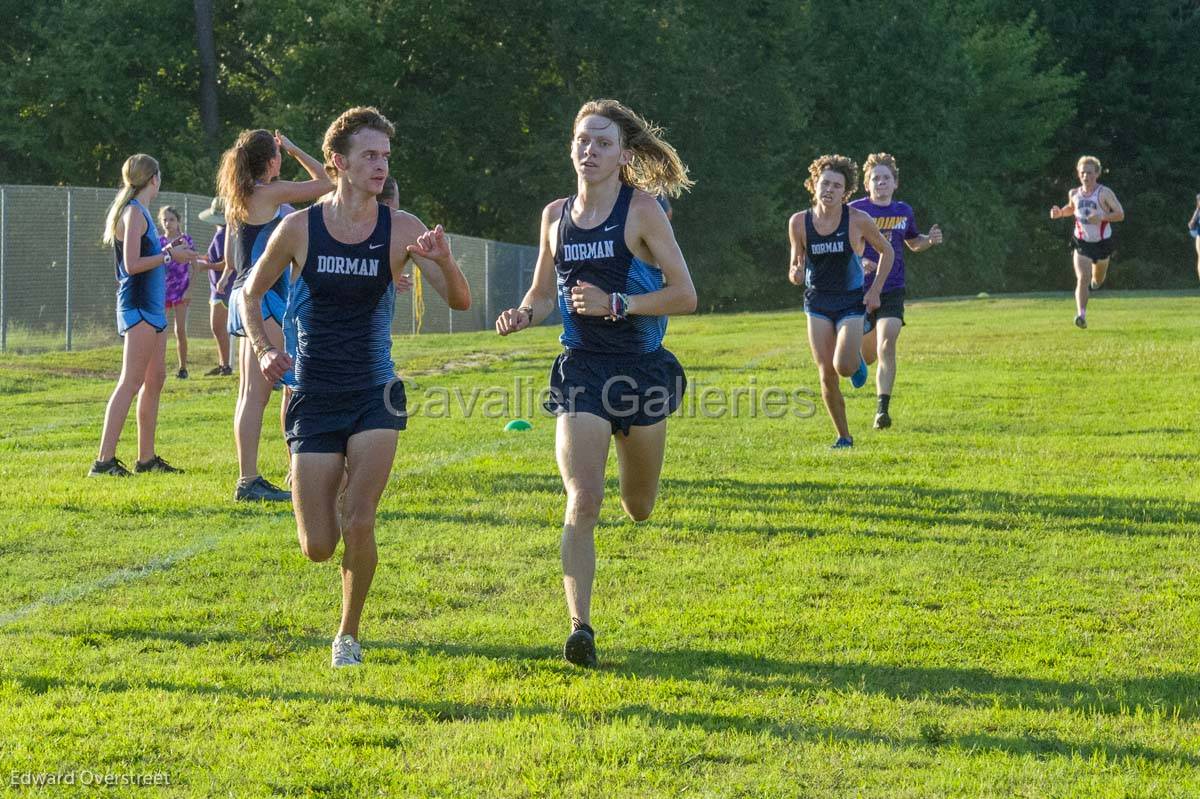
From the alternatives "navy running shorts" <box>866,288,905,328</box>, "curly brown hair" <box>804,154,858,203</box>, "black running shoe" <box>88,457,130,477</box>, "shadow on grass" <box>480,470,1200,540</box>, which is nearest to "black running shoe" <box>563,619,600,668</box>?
"shadow on grass" <box>480,470,1200,540</box>

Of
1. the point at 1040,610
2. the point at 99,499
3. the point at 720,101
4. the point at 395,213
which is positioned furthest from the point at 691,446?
the point at 720,101

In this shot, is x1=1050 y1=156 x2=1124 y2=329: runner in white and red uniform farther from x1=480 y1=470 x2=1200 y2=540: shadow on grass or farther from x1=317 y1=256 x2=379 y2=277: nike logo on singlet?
x1=317 y1=256 x2=379 y2=277: nike logo on singlet

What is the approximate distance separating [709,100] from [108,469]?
38108 millimetres

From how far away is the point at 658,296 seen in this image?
19.6 feet

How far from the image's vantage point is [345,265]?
5629 millimetres

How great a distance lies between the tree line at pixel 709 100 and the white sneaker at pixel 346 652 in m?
36.9

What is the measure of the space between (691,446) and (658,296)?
6085 millimetres

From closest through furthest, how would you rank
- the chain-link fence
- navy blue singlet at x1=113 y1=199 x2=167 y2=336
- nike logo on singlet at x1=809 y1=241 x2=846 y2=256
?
navy blue singlet at x1=113 y1=199 x2=167 y2=336 < nike logo on singlet at x1=809 y1=241 x2=846 y2=256 < the chain-link fence

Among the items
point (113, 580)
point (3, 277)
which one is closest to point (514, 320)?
point (113, 580)

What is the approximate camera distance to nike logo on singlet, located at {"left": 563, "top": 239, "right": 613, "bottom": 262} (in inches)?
239

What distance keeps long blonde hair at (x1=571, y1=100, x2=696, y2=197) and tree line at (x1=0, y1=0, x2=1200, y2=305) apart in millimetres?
36044

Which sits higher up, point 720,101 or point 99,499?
point 720,101

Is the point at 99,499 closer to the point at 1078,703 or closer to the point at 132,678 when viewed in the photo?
the point at 132,678

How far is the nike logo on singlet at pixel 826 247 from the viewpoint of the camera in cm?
1122
